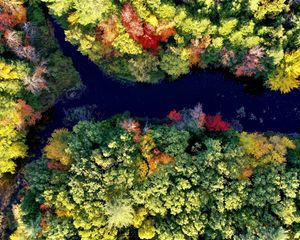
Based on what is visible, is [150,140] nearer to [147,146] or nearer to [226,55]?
[147,146]

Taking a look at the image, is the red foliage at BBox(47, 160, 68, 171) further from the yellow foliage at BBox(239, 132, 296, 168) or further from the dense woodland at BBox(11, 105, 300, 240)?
the yellow foliage at BBox(239, 132, 296, 168)

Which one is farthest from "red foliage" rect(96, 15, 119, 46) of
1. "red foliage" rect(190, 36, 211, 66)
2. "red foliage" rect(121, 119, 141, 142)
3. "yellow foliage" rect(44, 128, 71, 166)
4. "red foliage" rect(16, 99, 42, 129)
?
"yellow foliage" rect(44, 128, 71, 166)

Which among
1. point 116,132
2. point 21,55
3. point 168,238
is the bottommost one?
point 168,238

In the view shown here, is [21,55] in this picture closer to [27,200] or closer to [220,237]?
[27,200]

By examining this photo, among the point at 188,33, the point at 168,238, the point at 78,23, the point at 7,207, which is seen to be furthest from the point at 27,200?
the point at 188,33

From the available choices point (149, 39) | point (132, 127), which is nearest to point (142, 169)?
point (132, 127)

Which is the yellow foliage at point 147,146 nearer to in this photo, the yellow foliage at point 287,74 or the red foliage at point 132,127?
the red foliage at point 132,127
